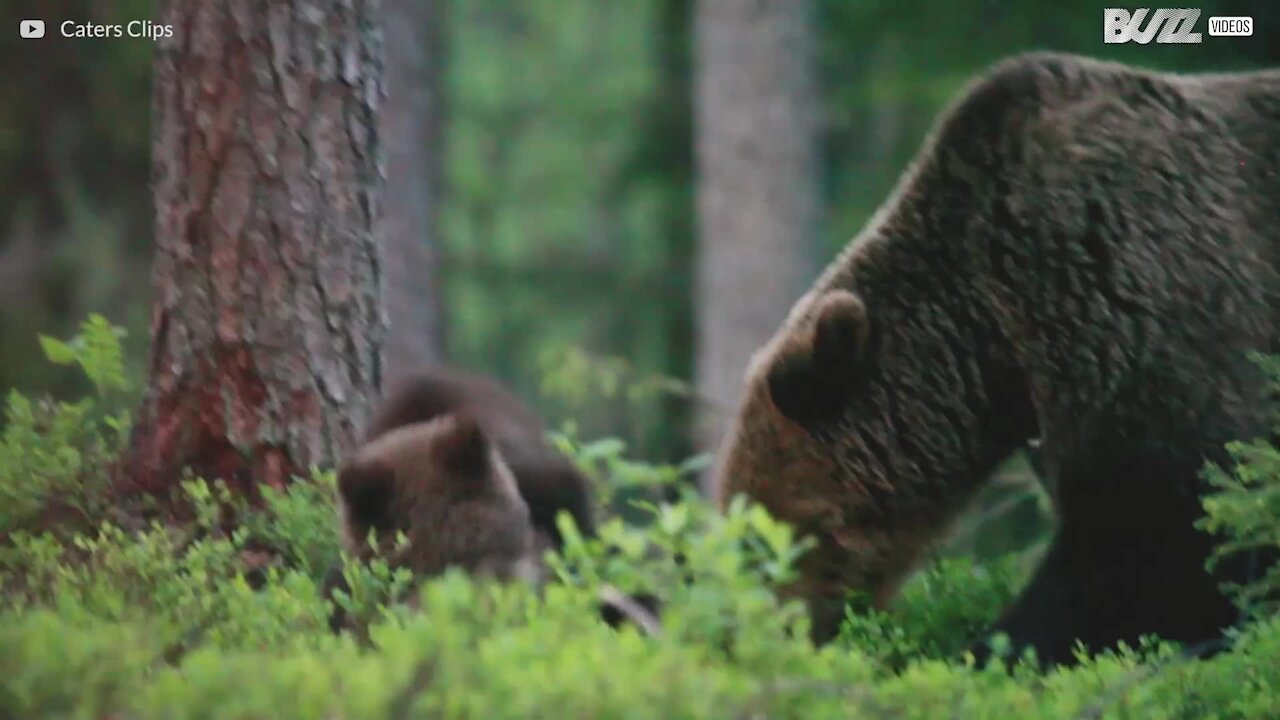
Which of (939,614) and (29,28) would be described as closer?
(939,614)

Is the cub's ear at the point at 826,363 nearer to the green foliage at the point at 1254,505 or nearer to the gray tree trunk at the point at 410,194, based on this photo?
the green foliage at the point at 1254,505

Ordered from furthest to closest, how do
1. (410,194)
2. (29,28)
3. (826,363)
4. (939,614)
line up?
(410,194) < (29,28) < (939,614) < (826,363)

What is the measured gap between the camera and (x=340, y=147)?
496 cm

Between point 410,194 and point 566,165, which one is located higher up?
point 410,194

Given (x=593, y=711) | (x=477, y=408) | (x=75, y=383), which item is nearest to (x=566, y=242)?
(x=75, y=383)

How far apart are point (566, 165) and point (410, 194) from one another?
20.8 feet

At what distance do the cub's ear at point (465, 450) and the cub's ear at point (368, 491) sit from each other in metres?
0.16

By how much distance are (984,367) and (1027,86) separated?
906mm

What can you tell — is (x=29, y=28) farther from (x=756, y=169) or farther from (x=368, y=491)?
(x=756, y=169)

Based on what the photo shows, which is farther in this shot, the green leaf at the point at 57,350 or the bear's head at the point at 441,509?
the green leaf at the point at 57,350

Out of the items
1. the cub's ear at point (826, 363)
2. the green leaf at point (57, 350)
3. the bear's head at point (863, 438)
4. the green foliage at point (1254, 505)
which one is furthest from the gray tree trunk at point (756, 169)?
the green foliage at point (1254, 505)

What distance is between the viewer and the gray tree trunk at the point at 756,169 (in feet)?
31.8

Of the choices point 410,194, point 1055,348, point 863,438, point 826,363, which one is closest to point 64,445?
point 826,363

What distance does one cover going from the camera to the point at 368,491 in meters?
4.15
